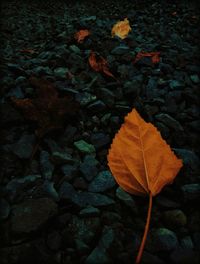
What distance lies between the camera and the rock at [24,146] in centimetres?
120

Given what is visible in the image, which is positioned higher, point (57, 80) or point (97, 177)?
point (57, 80)

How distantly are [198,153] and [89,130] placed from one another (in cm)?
46

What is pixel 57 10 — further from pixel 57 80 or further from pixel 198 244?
pixel 198 244

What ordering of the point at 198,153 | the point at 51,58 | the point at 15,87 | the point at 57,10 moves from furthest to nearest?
1. the point at 57,10
2. the point at 51,58
3. the point at 15,87
4. the point at 198,153

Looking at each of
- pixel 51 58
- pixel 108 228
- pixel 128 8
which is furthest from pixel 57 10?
pixel 108 228

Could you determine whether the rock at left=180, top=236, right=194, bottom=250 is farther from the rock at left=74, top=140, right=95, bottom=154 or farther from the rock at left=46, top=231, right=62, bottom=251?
the rock at left=74, top=140, right=95, bottom=154

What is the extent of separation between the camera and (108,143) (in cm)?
128

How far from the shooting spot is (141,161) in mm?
1114

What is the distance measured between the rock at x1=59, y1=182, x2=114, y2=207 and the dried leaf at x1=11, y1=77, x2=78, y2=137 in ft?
0.94

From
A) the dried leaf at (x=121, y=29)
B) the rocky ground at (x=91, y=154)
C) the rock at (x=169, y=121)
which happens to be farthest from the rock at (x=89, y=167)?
the dried leaf at (x=121, y=29)

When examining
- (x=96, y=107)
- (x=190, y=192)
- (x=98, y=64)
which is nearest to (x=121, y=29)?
(x=98, y=64)

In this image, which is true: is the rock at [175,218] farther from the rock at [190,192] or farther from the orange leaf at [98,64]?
the orange leaf at [98,64]

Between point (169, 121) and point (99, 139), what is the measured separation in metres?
0.33

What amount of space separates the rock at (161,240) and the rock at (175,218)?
3 cm
